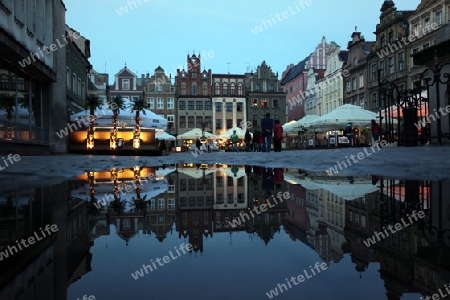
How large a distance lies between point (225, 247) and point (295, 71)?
7751 cm

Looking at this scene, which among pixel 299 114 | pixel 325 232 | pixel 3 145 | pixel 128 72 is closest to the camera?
pixel 325 232

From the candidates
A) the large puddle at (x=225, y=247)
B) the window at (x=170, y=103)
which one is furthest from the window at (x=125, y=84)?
the large puddle at (x=225, y=247)

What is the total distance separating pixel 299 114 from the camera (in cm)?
7450

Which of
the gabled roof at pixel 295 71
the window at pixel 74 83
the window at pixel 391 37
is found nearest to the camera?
Answer: the window at pixel 74 83

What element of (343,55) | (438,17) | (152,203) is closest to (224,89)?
(343,55)

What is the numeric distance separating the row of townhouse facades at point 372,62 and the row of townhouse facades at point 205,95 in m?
6.81

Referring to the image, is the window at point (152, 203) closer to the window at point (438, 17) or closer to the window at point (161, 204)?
the window at point (161, 204)

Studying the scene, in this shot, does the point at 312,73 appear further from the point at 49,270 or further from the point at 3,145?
the point at 49,270

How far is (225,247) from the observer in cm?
199

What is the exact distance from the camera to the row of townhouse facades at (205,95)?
65.8m

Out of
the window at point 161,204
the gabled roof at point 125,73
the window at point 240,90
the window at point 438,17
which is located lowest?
the window at point 161,204

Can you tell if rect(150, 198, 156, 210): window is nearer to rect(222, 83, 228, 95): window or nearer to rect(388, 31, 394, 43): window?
rect(388, 31, 394, 43): window

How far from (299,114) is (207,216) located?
7308 centimetres

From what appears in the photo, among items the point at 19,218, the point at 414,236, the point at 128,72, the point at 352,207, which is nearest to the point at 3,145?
the point at 19,218
